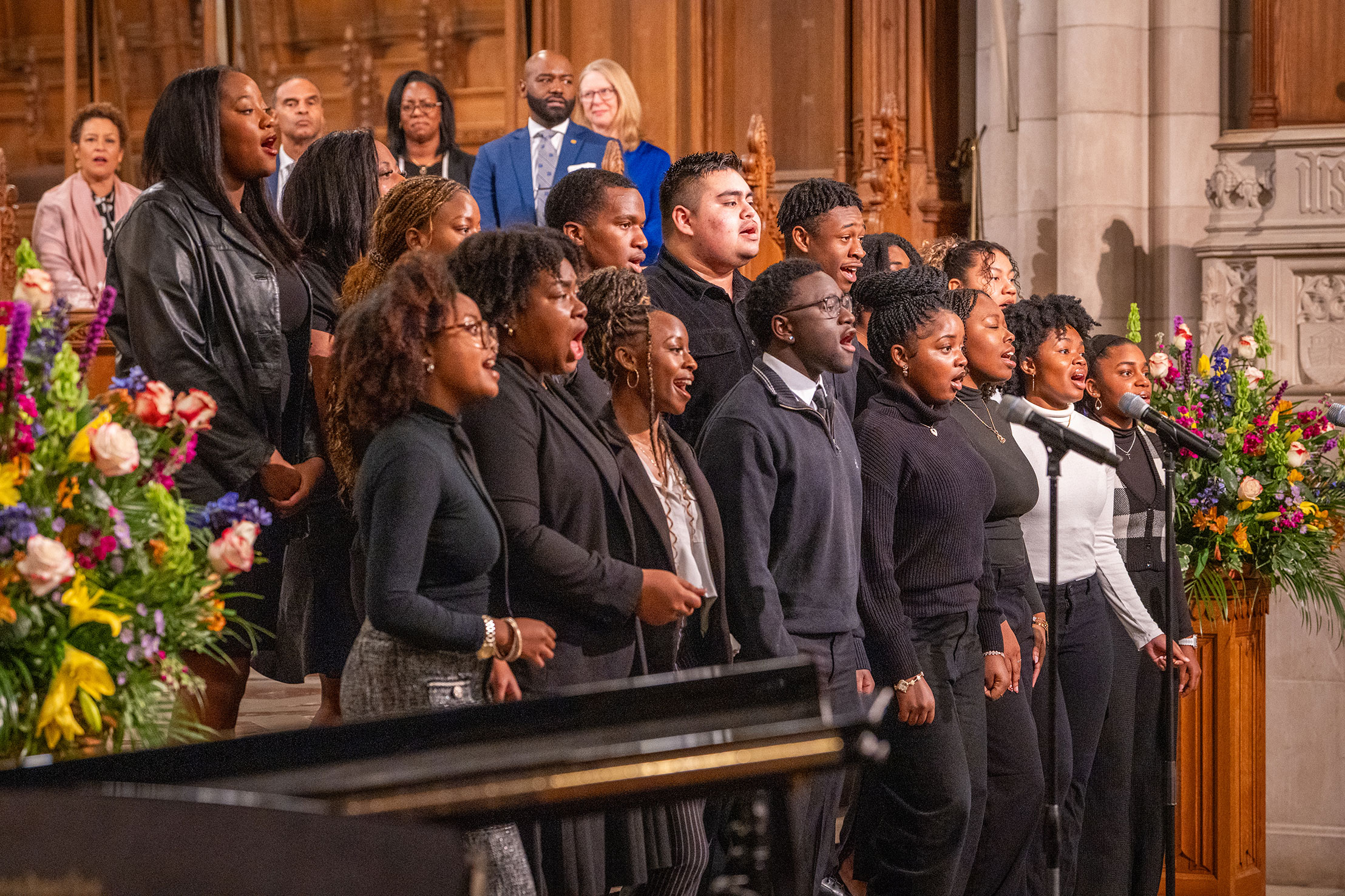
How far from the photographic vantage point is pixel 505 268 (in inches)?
127

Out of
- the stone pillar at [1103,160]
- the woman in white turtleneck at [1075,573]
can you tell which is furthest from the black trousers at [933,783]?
the stone pillar at [1103,160]

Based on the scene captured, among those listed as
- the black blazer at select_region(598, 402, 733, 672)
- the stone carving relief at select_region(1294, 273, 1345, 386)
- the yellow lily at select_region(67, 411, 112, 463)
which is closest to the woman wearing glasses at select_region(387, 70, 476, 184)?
the black blazer at select_region(598, 402, 733, 672)

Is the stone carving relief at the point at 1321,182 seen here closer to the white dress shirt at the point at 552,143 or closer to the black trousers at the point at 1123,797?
the black trousers at the point at 1123,797

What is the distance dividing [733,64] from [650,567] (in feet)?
19.7

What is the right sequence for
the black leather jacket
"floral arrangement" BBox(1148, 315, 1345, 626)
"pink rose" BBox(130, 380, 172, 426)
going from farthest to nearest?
"floral arrangement" BBox(1148, 315, 1345, 626) → the black leather jacket → "pink rose" BBox(130, 380, 172, 426)

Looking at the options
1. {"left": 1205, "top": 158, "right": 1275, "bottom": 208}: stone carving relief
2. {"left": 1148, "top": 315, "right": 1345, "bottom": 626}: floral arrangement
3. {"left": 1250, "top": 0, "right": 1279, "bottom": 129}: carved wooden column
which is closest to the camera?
{"left": 1148, "top": 315, "right": 1345, "bottom": 626}: floral arrangement

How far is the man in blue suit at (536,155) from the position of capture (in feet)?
20.4

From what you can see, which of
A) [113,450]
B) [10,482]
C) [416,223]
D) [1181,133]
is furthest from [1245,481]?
[10,482]

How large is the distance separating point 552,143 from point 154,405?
4081mm

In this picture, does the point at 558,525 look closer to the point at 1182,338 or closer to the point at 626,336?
the point at 626,336

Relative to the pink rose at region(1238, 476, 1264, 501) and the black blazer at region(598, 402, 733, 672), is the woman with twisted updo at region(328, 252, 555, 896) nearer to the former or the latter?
the black blazer at region(598, 402, 733, 672)

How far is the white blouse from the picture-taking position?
15.7 ft

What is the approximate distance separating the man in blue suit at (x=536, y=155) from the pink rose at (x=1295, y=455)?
266cm

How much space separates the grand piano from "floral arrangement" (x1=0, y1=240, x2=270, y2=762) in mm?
588
